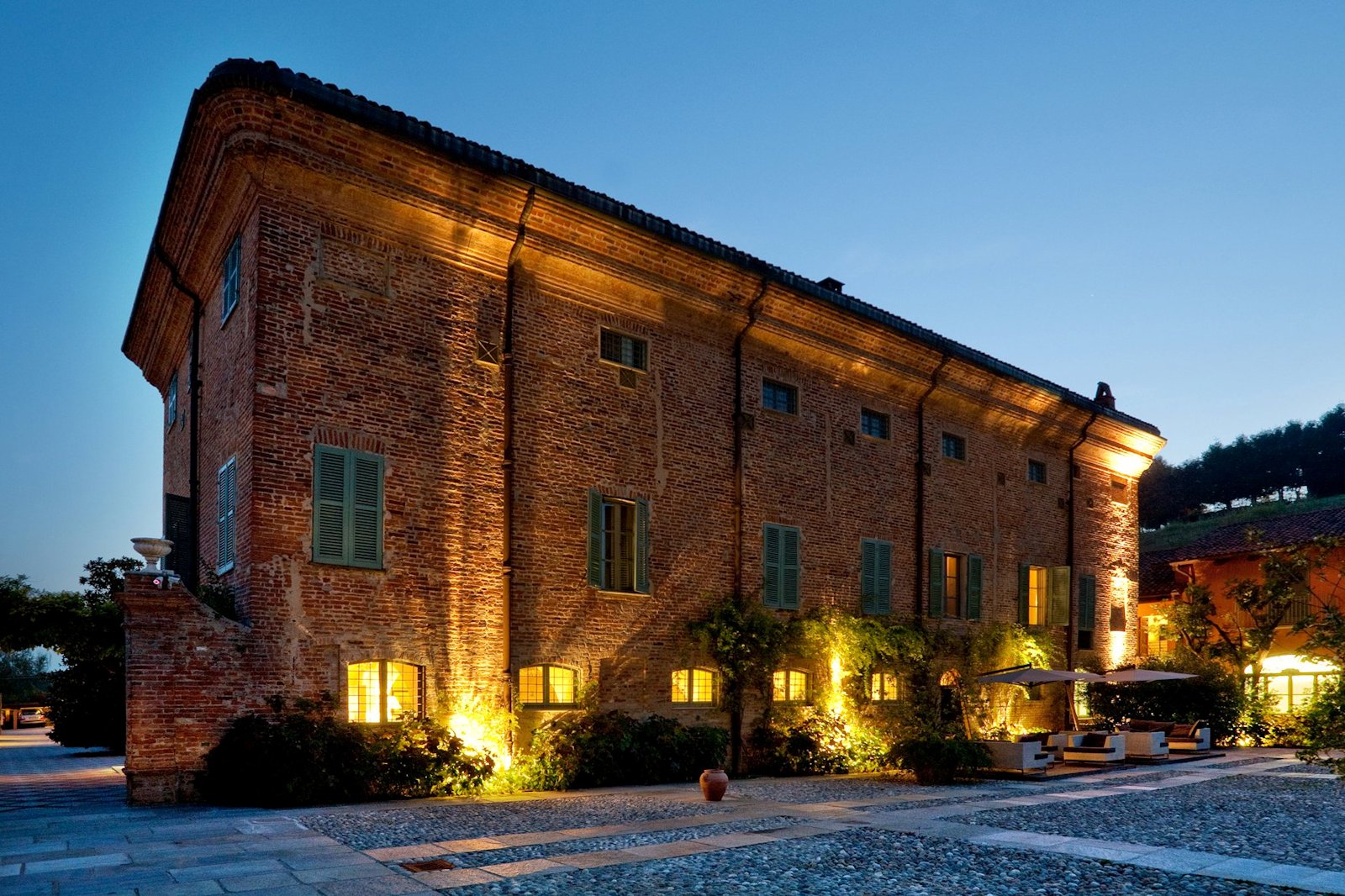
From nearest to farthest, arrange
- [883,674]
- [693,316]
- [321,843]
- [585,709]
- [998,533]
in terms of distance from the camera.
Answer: [321,843] → [585,709] → [693,316] → [883,674] → [998,533]

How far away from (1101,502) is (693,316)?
15.4m

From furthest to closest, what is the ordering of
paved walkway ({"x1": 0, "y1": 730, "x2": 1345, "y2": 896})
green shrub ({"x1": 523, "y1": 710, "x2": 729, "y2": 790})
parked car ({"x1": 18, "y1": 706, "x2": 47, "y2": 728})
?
parked car ({"x1": 18, "y1": 706, "x2": 47, "y2": 728}) < green shrub ({"x1": 523, "y1": 710, "x2": 729, "y2": 790}) < paved walkway ({"x1": 0, "y1": 730, "x2": 1345, "y2": 896})

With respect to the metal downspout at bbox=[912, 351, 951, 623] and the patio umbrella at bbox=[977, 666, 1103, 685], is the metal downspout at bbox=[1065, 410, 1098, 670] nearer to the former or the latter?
the patio umbrella at bbox=[977, 666, 1103, 685]

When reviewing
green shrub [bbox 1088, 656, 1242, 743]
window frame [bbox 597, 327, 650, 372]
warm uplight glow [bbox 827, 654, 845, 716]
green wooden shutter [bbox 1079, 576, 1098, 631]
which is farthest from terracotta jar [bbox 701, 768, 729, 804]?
green wooden shutter [bbox 1079, 576, 1098, 631]

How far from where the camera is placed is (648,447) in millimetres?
16688

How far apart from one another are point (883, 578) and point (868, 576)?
20.6 inches

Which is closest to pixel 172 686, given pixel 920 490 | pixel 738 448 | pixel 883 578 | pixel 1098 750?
pixel 738 448

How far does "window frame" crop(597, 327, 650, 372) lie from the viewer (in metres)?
16.2

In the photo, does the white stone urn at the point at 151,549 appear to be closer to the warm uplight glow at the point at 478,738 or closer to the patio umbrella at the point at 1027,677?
the warm uplight glow at the point at 478,738

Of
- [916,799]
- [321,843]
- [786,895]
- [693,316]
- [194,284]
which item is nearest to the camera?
[786,895]

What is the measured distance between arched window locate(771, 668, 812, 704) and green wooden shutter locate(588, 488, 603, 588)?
405cm

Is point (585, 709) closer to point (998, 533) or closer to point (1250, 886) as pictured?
point (1250, 886)

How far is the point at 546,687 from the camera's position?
14727mm

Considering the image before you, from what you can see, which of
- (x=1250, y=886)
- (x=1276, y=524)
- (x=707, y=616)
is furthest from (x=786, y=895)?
(x=1276, y=524)
